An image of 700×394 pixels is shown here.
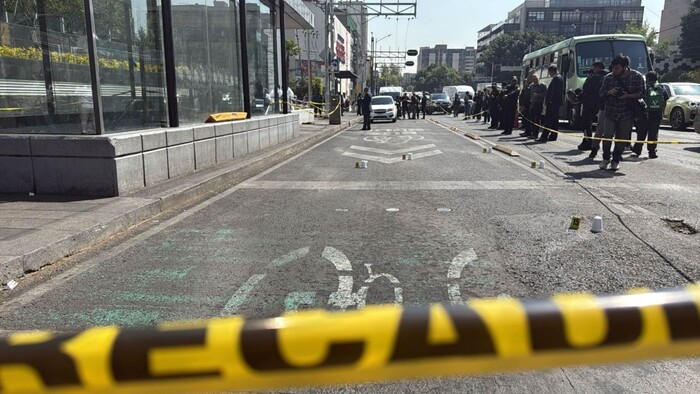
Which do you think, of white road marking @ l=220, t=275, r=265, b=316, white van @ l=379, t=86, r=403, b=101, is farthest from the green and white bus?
white van @ l=379, t=86, r=403, b=101

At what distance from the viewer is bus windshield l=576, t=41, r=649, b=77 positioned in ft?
59.1

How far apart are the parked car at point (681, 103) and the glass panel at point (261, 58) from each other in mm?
13606

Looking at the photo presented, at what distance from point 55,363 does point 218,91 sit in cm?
1054

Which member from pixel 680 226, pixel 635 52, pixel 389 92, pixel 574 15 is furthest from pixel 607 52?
pixel 574 15

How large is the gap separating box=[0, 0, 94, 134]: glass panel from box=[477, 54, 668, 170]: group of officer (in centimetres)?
882

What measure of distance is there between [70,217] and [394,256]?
3560 millimetres

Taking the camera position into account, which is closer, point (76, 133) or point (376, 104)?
point (76, 133)

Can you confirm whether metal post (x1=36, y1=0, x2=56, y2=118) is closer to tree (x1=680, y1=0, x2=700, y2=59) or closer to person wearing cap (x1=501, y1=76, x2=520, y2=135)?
person wearing cap (x1=501, y1=76, x2=520, y2=135)

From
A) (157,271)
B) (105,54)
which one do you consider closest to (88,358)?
(157,271)

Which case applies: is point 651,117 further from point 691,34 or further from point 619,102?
point 691,34

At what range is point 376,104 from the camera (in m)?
28.7

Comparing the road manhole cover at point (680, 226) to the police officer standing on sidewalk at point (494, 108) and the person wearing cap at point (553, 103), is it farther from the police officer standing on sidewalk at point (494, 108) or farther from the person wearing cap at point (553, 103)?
the police officer standing on sidewalk at point (494, 108)

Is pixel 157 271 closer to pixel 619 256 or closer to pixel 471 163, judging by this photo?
pixel 619 256

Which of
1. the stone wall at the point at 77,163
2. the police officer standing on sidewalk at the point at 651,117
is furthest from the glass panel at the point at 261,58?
the police officer standing on sidewalk at the point at 651,117
